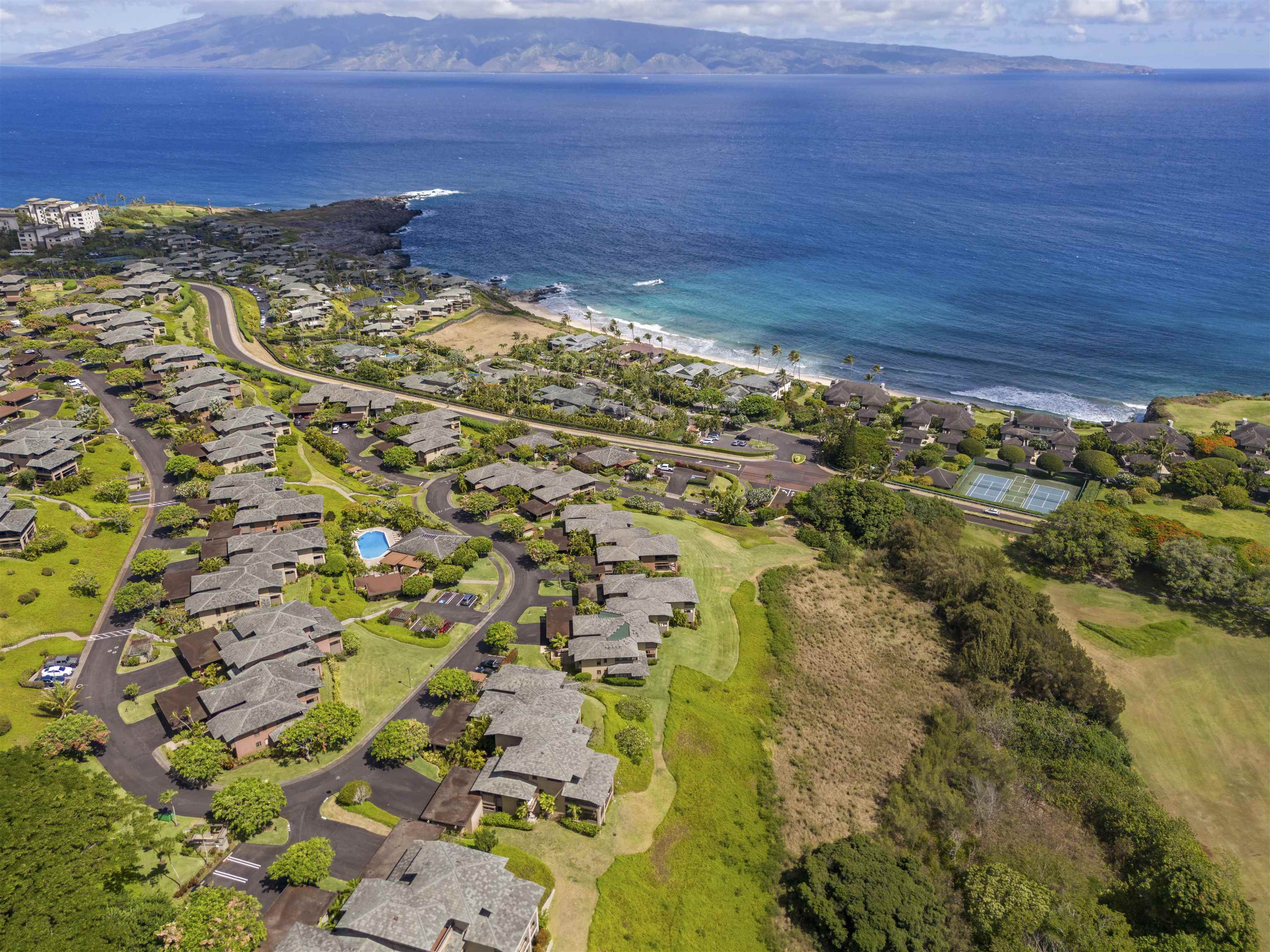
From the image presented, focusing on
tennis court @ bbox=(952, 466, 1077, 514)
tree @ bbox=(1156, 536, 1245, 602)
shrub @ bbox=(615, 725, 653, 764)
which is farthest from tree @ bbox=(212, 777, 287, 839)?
tennis court @ bbox=(952, 466, 1077, 514)

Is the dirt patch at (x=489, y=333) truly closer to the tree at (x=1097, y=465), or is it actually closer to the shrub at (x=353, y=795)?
the tree at (x=1097, y=465)

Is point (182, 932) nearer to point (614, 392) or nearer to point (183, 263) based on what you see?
point (614, 392)

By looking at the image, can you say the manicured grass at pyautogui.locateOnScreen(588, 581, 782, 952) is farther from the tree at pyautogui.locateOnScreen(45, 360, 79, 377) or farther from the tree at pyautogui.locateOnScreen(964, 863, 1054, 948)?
the tree at pyautogui.locateOnScreen(45, 360, 79, 377)

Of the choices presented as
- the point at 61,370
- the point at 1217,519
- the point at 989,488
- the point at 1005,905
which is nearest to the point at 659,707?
the point at 1005,905

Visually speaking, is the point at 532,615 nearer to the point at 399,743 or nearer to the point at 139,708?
the point at 399,743

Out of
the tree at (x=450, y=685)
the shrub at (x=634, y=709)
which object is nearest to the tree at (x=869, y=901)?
the shrub at (x=634, y=709)

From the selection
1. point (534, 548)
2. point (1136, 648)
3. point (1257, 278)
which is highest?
point (1257, 278)

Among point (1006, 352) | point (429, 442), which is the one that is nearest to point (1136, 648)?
point (429, 442)
